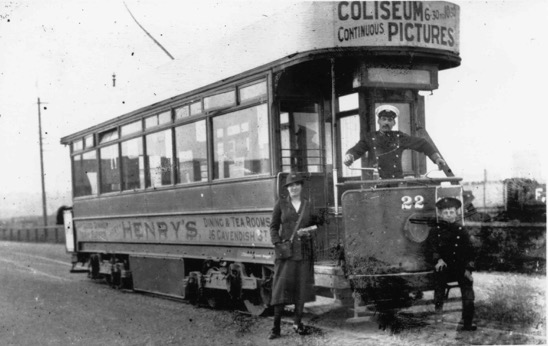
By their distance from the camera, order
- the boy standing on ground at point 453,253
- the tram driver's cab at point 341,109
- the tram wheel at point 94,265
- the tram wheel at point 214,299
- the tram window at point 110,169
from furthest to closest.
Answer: the tram wheel at point 94,265
the tram window at point 110,169
the tram wheel at point 214,299
the tram driver's cab at point 341,109
the boy standing on ground at point 453,253

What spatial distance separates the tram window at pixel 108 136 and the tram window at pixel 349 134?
194 inches

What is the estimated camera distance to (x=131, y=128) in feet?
38.5

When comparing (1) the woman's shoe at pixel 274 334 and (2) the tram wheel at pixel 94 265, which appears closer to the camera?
(1) the woman's shoe at pixel 274 334

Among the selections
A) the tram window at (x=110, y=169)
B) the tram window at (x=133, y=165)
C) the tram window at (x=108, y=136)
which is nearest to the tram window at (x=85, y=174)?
the tram window at (x=110, y=169)

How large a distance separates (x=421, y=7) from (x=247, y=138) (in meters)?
2.56

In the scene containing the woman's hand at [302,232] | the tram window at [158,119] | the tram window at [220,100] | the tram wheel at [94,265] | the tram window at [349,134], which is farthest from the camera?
the tram wheel at [94,265]

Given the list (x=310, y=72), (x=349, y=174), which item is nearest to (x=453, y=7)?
(x=310, y=72)

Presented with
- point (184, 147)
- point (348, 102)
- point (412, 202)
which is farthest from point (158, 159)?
point (412, 202)

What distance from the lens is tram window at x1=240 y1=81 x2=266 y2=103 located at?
8508 millimetres

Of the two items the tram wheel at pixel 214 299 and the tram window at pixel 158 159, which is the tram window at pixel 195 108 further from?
the tram wheel at pixel 214 299

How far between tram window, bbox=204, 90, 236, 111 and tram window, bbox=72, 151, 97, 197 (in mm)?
4600

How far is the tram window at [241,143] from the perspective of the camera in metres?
8.59

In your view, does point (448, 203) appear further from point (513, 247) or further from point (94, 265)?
point (94, 265)

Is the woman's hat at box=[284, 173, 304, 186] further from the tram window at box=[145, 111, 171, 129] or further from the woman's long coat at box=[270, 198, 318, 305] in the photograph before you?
the tram window at box=[145, 111, 171, 129]
